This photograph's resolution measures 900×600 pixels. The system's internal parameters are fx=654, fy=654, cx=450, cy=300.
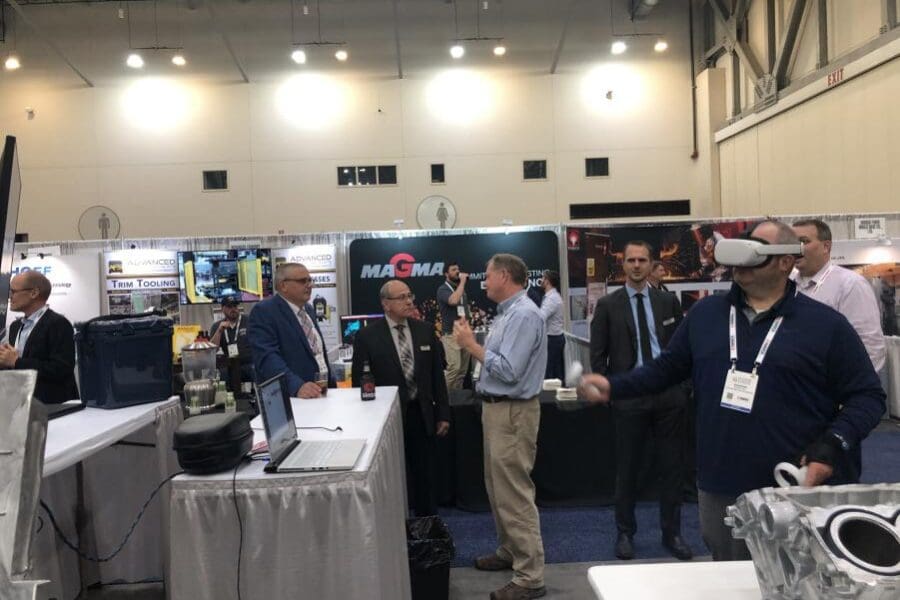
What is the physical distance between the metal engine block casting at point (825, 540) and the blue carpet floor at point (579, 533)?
102 inches

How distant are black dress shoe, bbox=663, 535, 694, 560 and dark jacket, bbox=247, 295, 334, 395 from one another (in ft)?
6.96

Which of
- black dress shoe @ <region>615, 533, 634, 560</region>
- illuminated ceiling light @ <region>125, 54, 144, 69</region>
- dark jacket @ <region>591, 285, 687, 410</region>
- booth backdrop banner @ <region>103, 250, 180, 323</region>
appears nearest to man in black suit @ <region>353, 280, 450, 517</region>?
Result: dark jacket @ <region>591, 285, 687, 410</region>

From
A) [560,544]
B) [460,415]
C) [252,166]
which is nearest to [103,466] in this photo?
[460,415]

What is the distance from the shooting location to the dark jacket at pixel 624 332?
3.44 meters

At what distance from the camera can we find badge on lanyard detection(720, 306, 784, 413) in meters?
1.72

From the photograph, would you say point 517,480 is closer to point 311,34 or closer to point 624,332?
point 624,332

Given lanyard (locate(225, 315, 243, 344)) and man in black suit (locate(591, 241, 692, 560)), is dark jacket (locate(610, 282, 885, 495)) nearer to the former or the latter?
man in black suit (locate(591, 241, 692, 560))

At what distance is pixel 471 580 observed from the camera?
3.23 m

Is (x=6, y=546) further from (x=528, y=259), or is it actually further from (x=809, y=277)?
(x=528, y=259)

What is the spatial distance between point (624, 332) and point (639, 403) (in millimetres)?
379

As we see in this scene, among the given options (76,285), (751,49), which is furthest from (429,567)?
(751,49)

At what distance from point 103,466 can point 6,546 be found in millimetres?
2230

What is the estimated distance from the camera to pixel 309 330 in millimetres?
3801

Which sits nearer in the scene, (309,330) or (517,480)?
(517,480)
